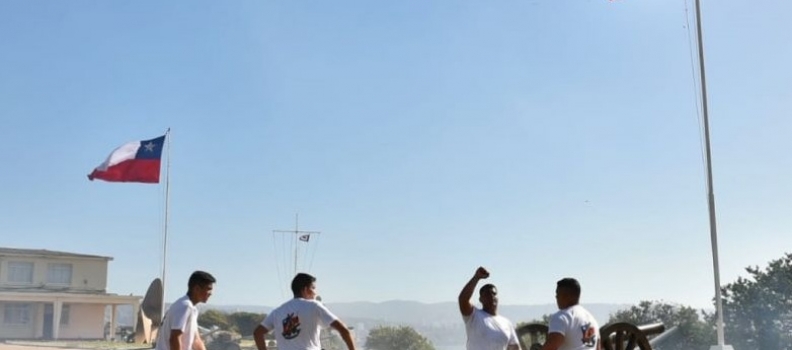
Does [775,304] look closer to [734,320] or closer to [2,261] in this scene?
[734,320]

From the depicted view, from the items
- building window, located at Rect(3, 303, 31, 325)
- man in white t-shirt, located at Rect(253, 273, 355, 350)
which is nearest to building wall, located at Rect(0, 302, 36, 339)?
building window, located at Rect(3, 303, 31, 325)

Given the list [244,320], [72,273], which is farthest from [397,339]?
[72,273]

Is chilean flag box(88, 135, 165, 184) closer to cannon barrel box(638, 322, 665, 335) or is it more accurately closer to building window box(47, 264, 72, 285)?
cannon barrel box(638, 322, 665, 335)

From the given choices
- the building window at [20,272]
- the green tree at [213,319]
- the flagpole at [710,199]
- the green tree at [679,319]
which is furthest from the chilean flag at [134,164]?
the green tree at [213,319]

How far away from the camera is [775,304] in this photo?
33.3 meters

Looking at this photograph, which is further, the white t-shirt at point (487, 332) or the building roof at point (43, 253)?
the building roof at point (43, 253)

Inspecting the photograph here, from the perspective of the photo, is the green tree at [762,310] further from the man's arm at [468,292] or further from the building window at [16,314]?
the building window at [16,314]

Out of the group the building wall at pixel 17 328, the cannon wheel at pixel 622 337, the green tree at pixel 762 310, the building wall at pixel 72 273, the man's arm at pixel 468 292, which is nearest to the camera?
the man's arm at pixel 468 292

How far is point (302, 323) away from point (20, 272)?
48.5 metres

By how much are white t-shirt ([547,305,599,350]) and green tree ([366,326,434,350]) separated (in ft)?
149

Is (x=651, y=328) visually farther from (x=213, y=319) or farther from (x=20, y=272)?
(x=213, y=319)

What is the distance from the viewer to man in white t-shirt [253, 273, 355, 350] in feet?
22.4

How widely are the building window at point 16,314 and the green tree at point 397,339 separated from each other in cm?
1996

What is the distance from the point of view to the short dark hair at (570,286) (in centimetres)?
635
